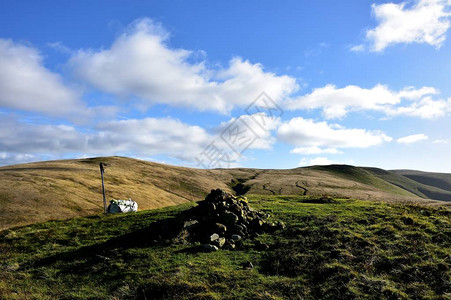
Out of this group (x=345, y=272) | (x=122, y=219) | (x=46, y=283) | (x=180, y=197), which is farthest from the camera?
(x=180, y=197)

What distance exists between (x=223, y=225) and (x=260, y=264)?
605 centimetres

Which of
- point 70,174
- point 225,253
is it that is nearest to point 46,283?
point 225,253

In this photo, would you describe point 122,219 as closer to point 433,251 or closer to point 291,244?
point 291,244

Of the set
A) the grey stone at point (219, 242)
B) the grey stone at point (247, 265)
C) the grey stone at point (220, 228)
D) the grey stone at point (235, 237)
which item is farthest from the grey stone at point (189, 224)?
the grey stone at point (247, 265)

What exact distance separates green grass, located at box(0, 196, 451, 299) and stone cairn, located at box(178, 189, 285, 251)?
3.65ft

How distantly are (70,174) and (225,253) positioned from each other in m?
72.5

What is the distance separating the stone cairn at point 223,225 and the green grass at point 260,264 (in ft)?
3.65

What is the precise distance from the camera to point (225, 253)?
2061 centimetres

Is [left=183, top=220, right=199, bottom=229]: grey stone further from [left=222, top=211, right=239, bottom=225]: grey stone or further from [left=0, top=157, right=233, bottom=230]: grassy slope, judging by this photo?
[left=0, top=157, right=233, bottom=230]: grassy slope

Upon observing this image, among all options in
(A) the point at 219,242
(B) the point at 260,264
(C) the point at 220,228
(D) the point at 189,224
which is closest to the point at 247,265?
(B) the point at 260,264

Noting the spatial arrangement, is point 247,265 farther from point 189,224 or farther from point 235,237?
point 189,224

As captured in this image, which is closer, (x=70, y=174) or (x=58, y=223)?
(x=58, y=223)

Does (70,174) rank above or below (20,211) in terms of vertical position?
above

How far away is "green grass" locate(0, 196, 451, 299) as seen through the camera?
48.9 feet
